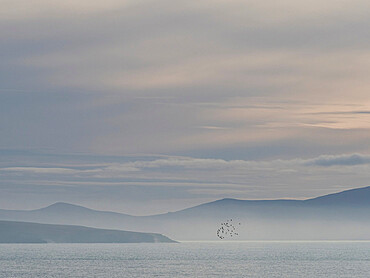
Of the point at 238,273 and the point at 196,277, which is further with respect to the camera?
the point at 238,273

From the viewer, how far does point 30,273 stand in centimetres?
18838

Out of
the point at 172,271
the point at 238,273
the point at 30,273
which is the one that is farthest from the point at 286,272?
the point at 30,273

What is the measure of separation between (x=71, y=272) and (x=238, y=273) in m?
42.9

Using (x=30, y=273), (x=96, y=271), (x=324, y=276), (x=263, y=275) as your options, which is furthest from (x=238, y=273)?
(x=30, y=273)

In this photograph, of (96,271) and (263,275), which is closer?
(263,275)

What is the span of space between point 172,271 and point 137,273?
40.9 feet

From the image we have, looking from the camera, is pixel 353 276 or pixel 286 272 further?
pixel 286 272

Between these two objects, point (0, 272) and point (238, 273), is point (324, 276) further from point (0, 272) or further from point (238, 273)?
point (0, 272)

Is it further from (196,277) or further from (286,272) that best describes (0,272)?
(286,272)

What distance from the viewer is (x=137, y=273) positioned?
7436 inches

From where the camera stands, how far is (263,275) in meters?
183

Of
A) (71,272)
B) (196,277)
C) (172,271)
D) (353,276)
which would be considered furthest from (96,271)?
(353,276)

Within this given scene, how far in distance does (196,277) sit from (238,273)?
58.7 ft

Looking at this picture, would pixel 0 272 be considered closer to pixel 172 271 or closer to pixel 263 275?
pixel 172 271
